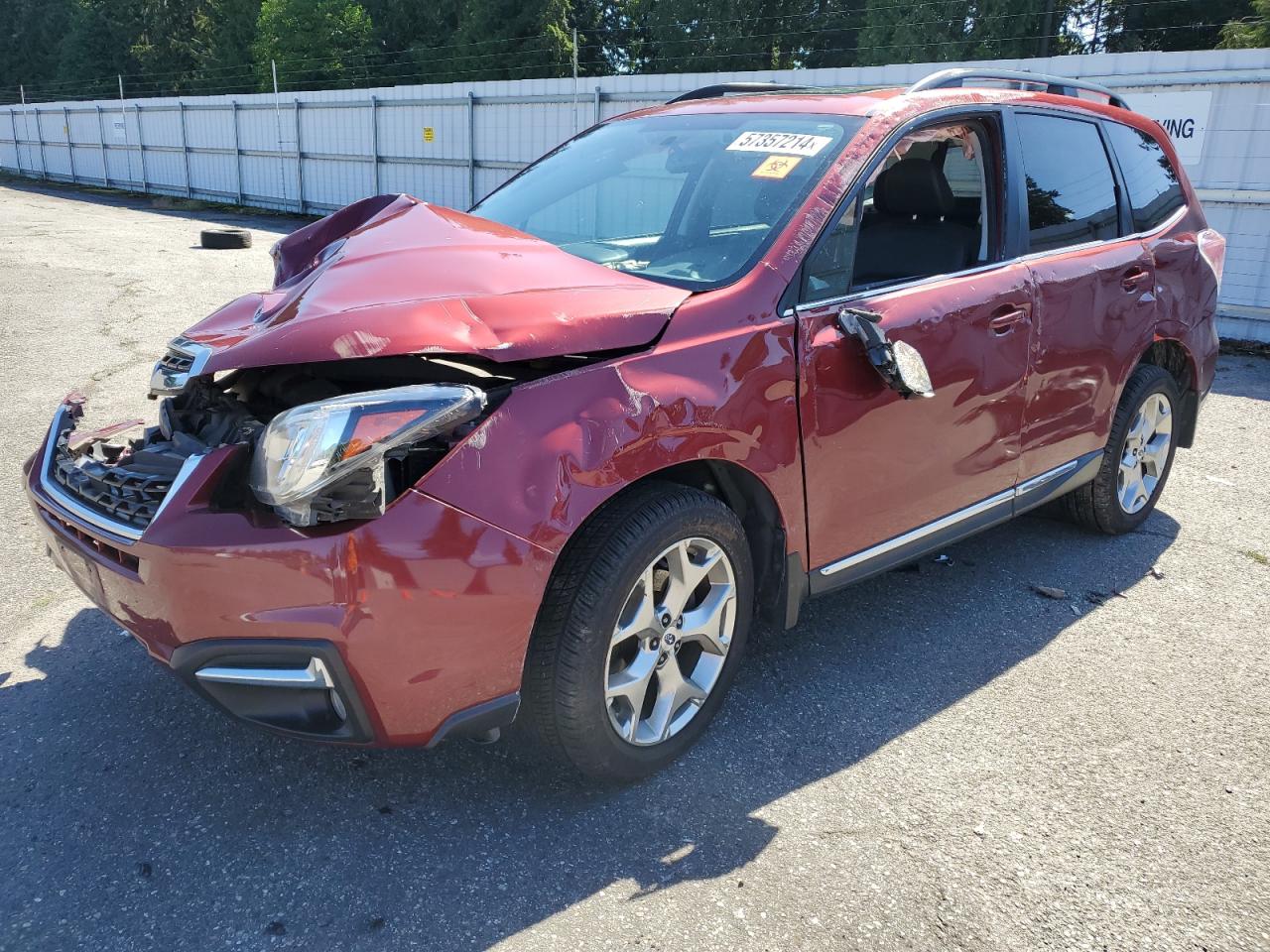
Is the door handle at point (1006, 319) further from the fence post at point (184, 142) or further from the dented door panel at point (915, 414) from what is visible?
the fence post at point (184, 142)

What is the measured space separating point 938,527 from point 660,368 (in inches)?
57.5

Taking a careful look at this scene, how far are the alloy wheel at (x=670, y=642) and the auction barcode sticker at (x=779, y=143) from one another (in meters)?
1.34

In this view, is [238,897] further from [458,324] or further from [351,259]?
[351,259]

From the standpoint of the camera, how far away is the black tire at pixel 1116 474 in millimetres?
4469

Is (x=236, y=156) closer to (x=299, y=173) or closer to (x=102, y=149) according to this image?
Result: (x=299, y=173)

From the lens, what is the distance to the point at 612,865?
2.53 metres

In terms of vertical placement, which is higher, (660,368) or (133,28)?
(133,28)

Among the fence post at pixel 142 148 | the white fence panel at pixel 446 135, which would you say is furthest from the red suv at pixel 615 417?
the fence post at pixel 142 148

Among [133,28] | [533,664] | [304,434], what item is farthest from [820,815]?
[133,28]

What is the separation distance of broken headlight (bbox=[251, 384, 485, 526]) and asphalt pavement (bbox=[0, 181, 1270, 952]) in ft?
3.05

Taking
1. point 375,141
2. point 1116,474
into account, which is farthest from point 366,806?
point 375,141

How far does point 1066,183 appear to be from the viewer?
13.3 ft

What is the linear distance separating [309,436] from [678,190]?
69.4 inches

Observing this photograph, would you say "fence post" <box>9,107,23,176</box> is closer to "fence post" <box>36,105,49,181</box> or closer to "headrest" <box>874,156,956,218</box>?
"fence post" <box>36,105,49,181</box>
